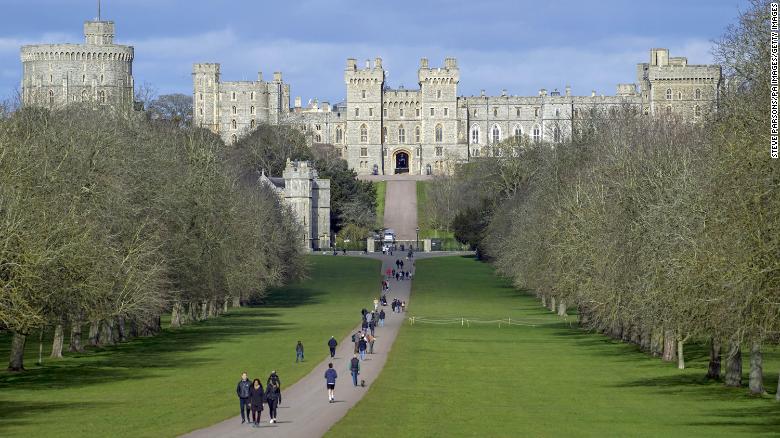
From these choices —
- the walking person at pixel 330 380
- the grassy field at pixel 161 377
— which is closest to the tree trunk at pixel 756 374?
the walking person at pixel 330 380

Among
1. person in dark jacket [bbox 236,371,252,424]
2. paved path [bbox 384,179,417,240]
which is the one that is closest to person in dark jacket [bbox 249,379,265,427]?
person in dark jacket [bbox 236,371,252,424]

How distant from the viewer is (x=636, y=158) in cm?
4994

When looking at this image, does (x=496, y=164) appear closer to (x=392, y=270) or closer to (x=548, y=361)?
(x=392, y=270)

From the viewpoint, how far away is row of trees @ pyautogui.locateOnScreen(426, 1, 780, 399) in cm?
2858

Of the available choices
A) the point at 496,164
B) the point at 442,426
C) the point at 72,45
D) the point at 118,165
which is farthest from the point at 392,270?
the point at 72,45

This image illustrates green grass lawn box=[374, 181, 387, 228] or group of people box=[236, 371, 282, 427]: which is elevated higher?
green grass lawn box=[374, 181, 387, 228]

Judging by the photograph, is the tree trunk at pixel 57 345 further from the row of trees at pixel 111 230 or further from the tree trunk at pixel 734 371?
the tree trunk at pixel 734 371

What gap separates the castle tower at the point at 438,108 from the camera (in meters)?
195

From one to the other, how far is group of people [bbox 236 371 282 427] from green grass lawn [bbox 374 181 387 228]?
114 metres

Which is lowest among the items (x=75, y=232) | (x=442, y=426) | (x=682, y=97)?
(x=442, y=426)

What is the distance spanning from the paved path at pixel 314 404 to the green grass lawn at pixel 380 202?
95366 mm

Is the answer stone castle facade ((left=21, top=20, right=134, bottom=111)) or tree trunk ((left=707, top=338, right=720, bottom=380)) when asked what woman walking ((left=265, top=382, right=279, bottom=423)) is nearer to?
tree trunk ((left=707, top=338, right=720, bottom=380))

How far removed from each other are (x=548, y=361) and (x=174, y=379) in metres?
12.4

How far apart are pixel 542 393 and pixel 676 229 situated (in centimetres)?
537
